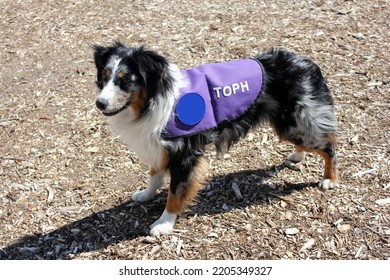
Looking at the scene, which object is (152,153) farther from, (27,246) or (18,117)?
(18,117)

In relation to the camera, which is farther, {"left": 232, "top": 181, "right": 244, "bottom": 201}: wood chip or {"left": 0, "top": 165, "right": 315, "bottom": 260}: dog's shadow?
{"left": 232, "top": 181, "right": 244, "bottom": 201}: wood chip

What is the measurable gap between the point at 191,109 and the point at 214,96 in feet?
0.84

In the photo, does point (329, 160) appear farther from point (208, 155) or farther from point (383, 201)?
point (208, 155)

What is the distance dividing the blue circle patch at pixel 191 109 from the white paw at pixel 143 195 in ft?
3.27

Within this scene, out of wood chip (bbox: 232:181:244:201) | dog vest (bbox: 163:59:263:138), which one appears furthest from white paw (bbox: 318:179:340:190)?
dog vest (bbox: 163:59:263:138)

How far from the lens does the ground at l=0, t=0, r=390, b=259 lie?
388cm

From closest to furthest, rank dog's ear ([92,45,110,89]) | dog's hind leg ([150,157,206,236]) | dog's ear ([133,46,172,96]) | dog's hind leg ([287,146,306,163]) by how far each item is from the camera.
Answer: dog's ear ([133,46,172,96]), dog's ear ([92,45,110,89]), dog's hind leg ([150,157,206,236]), dog's hind leg ([287,146,306,163])

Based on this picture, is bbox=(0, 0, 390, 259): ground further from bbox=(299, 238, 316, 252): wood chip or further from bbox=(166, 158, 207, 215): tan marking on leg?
bbox=(166, 158, 207, 215): tan marking on leg

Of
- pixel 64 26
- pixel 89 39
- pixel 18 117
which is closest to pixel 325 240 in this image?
pixel 18 117

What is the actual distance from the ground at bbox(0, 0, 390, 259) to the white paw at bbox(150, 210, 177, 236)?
67mm

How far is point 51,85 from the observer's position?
5941 millimetres

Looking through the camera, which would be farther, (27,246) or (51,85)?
(51,85)

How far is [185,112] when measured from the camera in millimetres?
3641

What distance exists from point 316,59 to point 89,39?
11.1 ft
